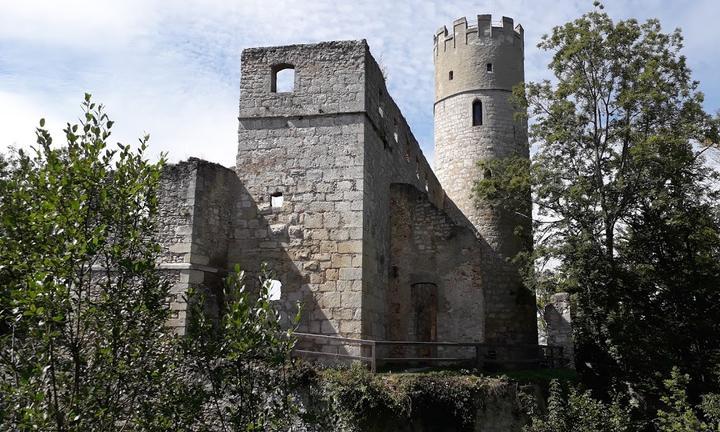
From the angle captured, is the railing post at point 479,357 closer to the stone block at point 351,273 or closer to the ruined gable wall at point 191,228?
the stone block at point 351,273

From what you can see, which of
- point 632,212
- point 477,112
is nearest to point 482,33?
point 477,112

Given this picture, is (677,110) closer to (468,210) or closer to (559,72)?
(559,72)

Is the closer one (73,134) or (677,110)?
(73,134)

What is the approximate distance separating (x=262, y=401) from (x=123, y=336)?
1.45 metres

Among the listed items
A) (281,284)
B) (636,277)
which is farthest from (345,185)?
(636,277)

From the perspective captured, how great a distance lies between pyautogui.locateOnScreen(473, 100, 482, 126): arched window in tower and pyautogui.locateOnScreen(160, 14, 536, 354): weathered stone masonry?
7.16m

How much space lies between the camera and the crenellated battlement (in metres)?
22.1

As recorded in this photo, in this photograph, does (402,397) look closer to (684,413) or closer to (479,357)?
(479,357)

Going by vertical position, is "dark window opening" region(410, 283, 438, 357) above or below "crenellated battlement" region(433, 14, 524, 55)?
below

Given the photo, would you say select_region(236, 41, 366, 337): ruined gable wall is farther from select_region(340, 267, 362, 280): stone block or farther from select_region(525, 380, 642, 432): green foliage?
select_region(525, 380, 642, 432): green foliage

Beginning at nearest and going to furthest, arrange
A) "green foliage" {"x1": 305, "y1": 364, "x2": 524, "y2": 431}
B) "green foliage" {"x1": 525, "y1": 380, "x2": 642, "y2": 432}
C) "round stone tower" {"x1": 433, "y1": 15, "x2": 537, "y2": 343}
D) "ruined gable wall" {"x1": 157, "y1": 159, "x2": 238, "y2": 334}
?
"green foliage" {"x1": 305, "y1": 364, "x2": 524, "y2": 431} → "green foliage" {"x1": 525, "y1": 380, "x2": 642, "y2": 432} → "ruined gable wall" {"x1": 157, "y1": 159, "x2": 238, "y2": 334} → "round stone tower" {"x1": 433, "y1": 15, "x2": 537, "y2": 343}

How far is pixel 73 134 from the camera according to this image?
6.00m

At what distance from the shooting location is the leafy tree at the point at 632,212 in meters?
14.9

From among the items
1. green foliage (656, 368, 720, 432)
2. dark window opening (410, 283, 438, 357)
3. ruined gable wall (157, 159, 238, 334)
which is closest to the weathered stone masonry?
ruined gable wall (157, 159, 238, 334)
